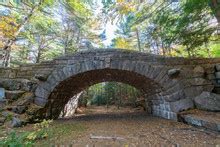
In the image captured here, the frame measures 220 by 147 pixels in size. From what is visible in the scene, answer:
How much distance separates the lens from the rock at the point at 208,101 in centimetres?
510

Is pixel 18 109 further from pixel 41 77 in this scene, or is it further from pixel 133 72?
pixel 133 72

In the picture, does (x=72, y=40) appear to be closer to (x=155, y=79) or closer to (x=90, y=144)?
(x=155, y=79)

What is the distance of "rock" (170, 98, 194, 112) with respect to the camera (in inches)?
216

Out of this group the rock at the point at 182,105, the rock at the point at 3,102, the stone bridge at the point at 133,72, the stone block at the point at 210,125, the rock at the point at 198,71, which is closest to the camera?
the stone block at the point at 210,125

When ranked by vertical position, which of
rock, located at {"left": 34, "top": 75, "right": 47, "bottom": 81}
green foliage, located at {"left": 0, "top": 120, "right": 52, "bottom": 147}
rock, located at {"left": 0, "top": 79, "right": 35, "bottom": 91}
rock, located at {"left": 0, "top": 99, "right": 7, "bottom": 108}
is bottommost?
green foliage, located at {"left": 0, "top": 120, "right": 52, "bottom": 147}

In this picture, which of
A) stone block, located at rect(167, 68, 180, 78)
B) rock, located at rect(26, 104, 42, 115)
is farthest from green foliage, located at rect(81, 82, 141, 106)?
rock, located at rect(26, 104, 42, 115)

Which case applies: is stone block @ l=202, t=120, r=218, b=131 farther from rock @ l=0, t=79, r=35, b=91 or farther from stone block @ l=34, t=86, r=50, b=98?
rock @ l=0, t=79, r=35, b=91

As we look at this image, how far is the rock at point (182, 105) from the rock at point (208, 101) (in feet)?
0.55

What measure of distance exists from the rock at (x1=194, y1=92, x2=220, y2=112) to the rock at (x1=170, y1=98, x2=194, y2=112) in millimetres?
167

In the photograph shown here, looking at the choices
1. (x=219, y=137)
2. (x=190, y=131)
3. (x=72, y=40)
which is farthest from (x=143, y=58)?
(x=72, y=40)

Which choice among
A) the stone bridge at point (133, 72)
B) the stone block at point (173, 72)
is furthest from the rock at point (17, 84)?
the stone block at point (173, 72)

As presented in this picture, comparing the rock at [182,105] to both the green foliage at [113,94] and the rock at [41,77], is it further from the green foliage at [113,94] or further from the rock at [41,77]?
the green foliage at [113,94]

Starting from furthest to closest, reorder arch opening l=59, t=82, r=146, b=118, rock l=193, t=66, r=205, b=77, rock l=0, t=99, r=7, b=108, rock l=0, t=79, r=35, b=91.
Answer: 1. arch opening l=59, t=82, r=146, b=118
2. rock l=193, t=66, r=205, b=77
3. rock l=0, t=79, r=35, b=91
4. rock l=0, t=99, r=7, b=108

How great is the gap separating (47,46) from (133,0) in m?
8.36
